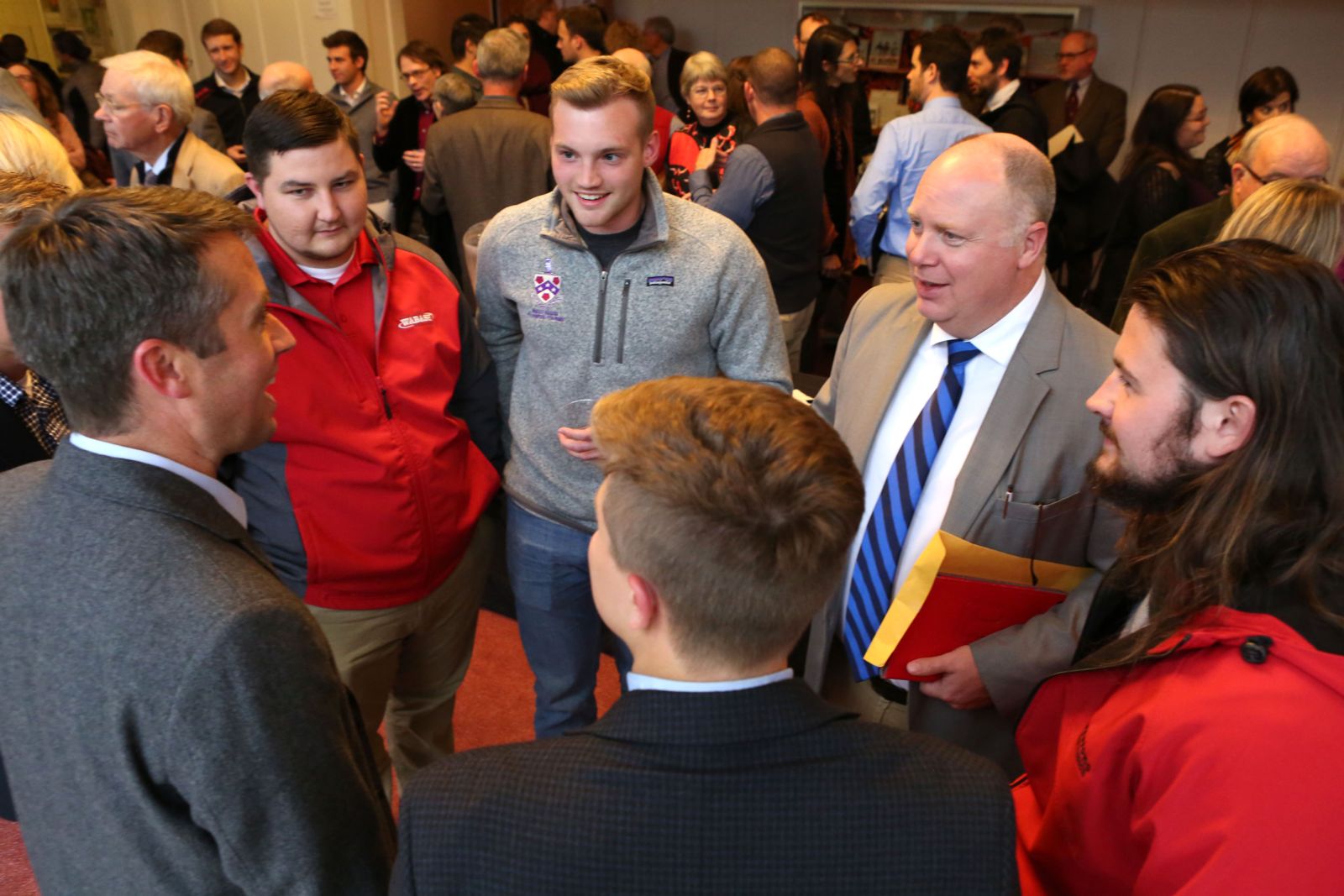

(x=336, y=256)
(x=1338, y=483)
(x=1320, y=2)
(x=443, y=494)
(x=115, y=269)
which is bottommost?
(x=443, y=494)

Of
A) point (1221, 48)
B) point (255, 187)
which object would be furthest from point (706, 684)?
point (1221, 48)

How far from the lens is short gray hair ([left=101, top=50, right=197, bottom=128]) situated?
3248 mm

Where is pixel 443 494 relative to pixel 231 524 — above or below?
below

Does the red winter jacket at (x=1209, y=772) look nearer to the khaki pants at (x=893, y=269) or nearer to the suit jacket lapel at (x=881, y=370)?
the suit jacket lapel at (x=881, y=370)

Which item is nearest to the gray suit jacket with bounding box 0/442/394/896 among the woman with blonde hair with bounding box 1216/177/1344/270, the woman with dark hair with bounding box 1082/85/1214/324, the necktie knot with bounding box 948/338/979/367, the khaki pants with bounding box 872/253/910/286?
the necktie knot with bounding box 948/338/979/367

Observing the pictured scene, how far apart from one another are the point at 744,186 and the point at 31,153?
2.59 m

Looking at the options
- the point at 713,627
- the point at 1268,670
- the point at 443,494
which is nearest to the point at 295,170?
the point at 443,494

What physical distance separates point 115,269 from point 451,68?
554 cm

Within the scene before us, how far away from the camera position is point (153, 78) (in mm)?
3273

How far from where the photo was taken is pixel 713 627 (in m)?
0.94

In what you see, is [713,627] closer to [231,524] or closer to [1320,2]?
[231,524]

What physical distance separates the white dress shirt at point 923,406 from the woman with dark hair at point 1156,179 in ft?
9.20

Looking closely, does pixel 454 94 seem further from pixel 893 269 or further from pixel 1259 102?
pixel 1259 102

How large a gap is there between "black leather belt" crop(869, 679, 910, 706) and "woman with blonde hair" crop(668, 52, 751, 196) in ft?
10.0
